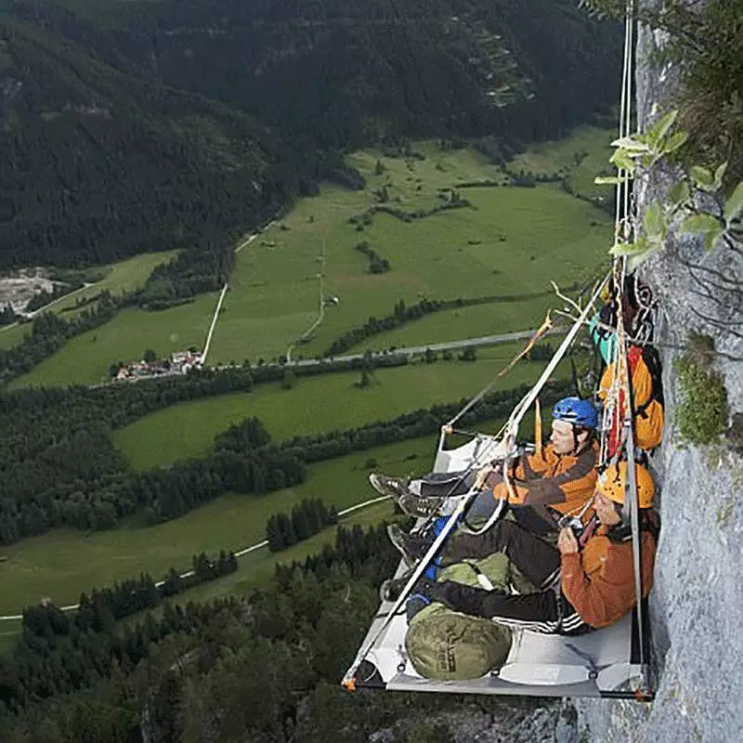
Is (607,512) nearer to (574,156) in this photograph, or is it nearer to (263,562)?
(263,562)

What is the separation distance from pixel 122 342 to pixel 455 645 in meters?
67.9

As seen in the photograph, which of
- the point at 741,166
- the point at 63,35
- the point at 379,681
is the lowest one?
the point at 379,681

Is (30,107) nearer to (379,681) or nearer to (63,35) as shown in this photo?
(63,35)

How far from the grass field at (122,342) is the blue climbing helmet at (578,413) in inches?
2402

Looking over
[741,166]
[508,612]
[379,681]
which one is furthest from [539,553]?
[741,166]

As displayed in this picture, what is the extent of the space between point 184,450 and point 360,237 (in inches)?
1602

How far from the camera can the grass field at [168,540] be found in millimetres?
43344

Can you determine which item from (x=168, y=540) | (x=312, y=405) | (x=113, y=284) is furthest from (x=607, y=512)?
(x=113, y=284)

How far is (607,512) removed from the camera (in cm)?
686

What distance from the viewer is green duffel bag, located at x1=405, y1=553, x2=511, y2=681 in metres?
7.18

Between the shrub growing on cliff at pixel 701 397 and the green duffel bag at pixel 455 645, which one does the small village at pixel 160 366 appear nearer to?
the green duffel bag at pixel 455 645

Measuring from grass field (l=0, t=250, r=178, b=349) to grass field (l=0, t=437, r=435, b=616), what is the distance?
31905 millimetres

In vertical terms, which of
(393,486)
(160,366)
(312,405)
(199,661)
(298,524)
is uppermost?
(393,486)

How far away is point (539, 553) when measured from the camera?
7.44 m
